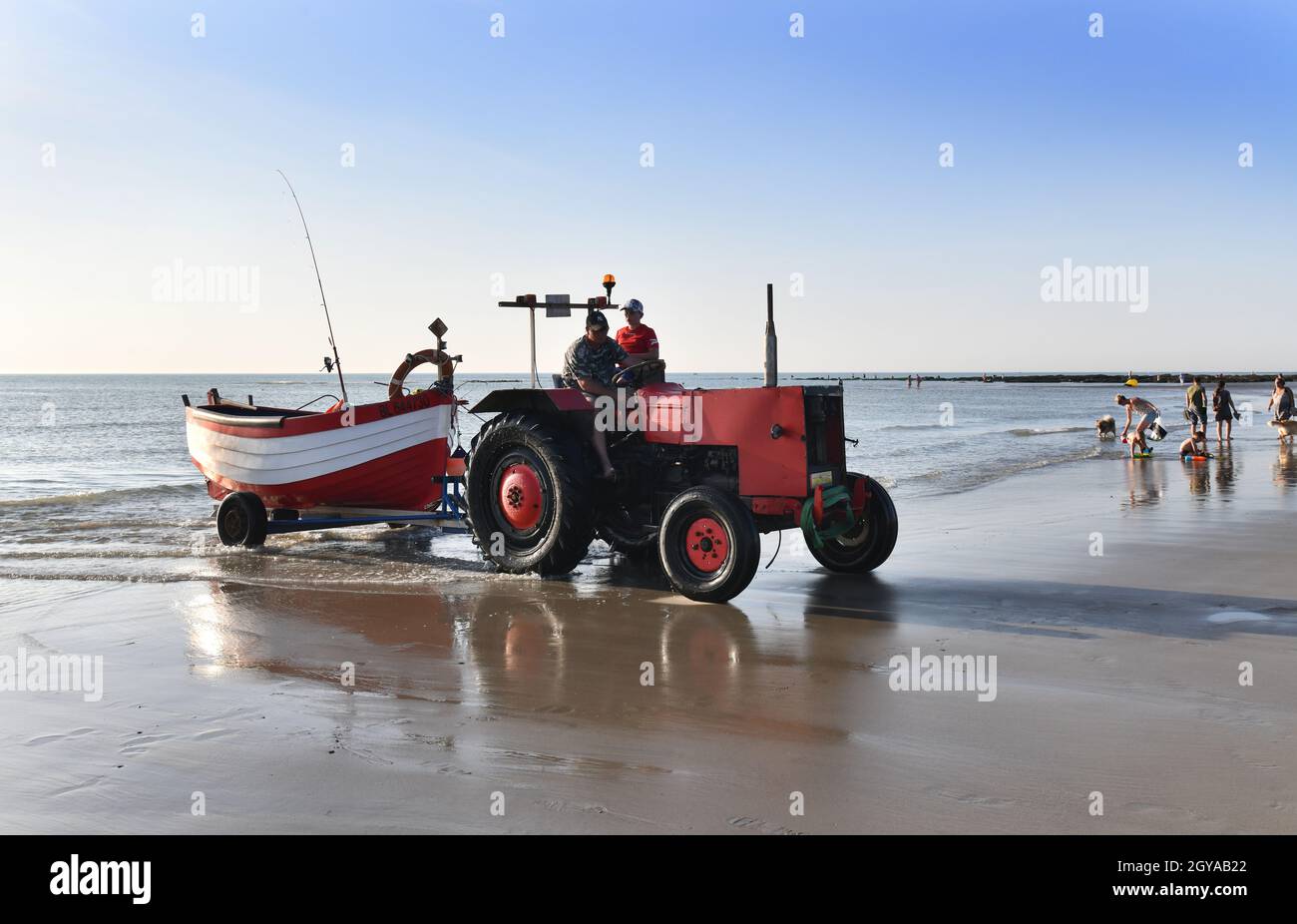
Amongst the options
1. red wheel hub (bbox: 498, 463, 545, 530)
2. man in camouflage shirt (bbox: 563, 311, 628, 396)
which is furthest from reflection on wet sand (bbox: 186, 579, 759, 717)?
man in camouflage shirt (bbox: 563, 311, 628, 396)

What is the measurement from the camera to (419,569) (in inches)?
343

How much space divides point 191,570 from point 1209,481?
12.7 m

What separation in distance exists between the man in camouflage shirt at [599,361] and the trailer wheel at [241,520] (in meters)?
3.80

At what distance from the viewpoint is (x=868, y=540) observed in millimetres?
7984

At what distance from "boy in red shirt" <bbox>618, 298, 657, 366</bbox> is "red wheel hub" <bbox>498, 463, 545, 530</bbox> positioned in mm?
1161

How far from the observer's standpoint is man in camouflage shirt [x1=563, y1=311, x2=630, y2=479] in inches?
305

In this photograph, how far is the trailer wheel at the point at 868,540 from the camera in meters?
7.90

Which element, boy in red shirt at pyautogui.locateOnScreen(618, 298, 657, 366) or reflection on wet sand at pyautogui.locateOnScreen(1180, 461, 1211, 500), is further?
reflection on wet sand at pyautogui.locateOnScreen(1180, 461, 1211, 500)

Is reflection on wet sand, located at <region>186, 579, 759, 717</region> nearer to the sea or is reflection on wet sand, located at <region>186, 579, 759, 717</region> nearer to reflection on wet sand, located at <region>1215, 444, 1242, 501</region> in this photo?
the sea

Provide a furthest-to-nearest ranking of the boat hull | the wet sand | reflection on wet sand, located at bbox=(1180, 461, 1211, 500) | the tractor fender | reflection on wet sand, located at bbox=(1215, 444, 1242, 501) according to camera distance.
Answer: reflection on wet sand, located at bbox=(1215, 444, 1242, 501), reflection on wet sand, located at bbox=(1180, 461, 1211, 500), the boat hull, the tractor fender, the wet sand

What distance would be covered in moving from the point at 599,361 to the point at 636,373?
30 centimetres

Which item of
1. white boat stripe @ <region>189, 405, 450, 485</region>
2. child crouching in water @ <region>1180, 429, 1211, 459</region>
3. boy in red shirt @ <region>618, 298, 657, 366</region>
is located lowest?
child crouching in water @ <region>1180, 429, 1211, 459</region>

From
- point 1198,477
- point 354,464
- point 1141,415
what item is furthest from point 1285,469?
point 354,464

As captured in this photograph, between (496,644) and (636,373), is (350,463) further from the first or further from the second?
(496,644)
